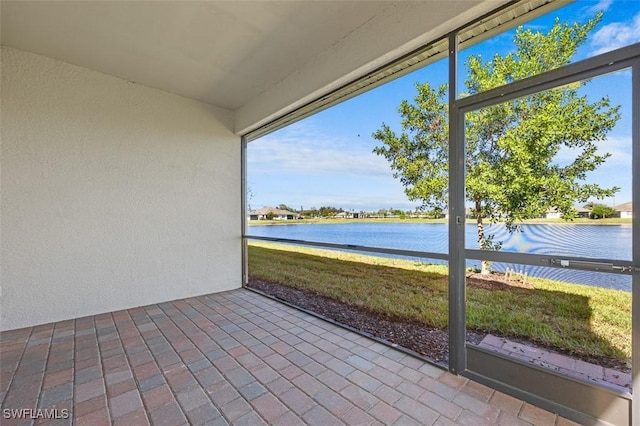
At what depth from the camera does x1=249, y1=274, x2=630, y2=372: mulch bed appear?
82.7 inches

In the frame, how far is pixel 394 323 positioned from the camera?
10.1 ft

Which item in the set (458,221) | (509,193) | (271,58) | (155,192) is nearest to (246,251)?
(155,192)

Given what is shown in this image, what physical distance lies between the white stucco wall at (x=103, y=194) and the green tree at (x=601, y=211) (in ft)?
13.3

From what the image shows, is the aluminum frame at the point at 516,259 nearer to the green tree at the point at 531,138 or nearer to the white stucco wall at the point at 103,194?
the green tree at the point at 531,138

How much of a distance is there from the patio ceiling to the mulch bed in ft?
6.33

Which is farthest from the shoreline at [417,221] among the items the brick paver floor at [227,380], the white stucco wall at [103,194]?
the brick paver floor at [227,380]

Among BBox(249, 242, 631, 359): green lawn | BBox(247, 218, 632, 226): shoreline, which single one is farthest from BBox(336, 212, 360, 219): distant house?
BBox(249, 242, 631, 359): green lawn

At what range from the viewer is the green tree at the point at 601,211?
5.04 ft

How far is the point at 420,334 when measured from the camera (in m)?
2.73

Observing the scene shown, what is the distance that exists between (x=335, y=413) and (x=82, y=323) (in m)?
2.96

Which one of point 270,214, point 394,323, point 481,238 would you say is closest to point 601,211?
point 481,238

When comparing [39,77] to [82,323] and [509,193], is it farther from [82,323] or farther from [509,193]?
[509,193]

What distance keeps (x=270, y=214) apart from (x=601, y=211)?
3.79 meters

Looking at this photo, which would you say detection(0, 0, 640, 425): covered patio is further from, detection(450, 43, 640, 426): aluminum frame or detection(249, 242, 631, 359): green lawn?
detection(249, 242, 631, 359): green lawn
